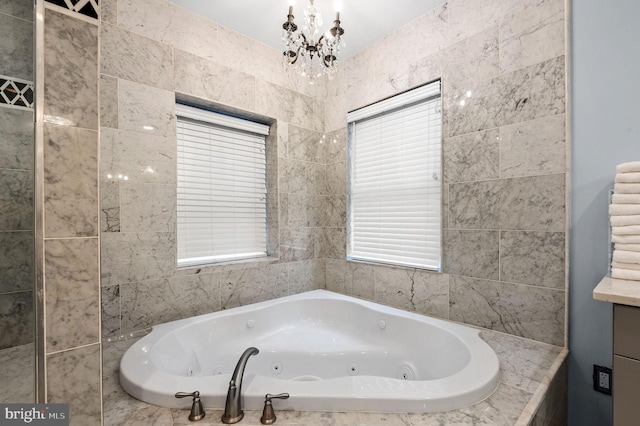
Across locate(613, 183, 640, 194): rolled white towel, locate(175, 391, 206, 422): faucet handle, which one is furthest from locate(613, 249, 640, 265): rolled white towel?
locate(175, 391, 206, 422): faucet handle

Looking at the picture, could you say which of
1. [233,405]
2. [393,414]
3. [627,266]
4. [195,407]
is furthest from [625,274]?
[195,407]

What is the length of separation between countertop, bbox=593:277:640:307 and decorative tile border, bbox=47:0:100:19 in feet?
5.80

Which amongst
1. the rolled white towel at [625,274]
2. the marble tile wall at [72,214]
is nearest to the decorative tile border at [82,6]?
the marble tile wall at [72,214]

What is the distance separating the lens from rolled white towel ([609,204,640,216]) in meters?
1.10

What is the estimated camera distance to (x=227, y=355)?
192cm

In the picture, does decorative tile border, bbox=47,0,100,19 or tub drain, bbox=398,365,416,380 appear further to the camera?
tub drain, bbox=398,365,416,380

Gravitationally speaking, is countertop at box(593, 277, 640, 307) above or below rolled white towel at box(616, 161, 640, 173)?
below

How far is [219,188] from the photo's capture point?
2.31m

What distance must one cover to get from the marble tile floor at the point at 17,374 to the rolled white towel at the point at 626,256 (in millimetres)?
1980

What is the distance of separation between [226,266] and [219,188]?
2.05 feet

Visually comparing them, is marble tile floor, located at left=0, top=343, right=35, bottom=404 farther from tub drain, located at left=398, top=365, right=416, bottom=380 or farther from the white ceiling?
the white ceiling

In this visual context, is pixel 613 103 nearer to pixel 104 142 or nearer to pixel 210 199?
pixel 210 199

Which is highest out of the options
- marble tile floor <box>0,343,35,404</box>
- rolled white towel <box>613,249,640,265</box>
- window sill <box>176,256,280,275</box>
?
rolled white towel <box>613,249,640,265</box>

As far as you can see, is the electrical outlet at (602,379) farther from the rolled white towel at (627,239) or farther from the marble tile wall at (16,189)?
the marble tile wall at (16,189)
